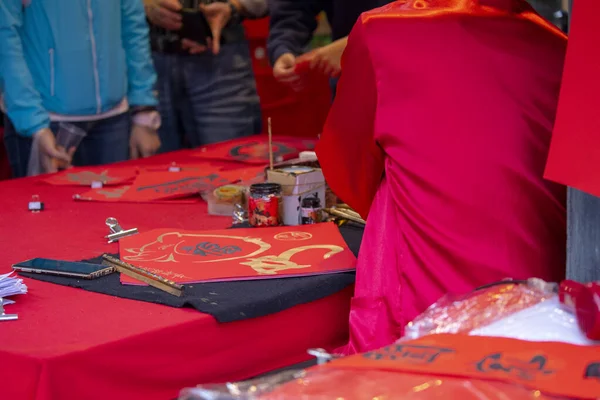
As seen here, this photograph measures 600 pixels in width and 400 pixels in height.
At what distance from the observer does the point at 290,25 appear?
9.67 feet

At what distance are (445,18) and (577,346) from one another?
2.03 feet

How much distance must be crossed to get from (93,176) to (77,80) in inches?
19.6

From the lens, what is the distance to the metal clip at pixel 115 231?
164 cm

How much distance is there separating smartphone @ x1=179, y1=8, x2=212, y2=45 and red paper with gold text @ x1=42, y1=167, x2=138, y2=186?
2.55ft

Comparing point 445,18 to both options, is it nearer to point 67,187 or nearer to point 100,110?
point 67,187

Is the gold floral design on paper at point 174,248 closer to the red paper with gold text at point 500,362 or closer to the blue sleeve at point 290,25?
the red paper with gold text at point 500,362

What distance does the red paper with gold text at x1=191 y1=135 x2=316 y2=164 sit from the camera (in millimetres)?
2523

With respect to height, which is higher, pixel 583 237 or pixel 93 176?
pixel 583 237

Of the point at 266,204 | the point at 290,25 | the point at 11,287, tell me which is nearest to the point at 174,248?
the point at 266,204

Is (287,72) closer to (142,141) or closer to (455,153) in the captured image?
(142,141)

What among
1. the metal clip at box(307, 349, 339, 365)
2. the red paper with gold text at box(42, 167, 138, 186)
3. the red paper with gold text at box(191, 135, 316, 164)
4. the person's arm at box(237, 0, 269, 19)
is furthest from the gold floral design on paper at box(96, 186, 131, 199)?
the metal clip at box(307, 349, 339, 365)

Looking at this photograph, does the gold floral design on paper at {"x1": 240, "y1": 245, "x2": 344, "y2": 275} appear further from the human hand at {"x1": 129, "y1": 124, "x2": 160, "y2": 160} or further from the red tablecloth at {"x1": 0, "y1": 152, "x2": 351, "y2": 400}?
the human hand at {"x1": 129, "y1": 124, "x2": 160, "y2": 160}

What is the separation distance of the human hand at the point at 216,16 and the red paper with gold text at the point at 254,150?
421 millimetres

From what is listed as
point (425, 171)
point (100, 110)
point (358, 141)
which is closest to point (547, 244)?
point (425, 171)
